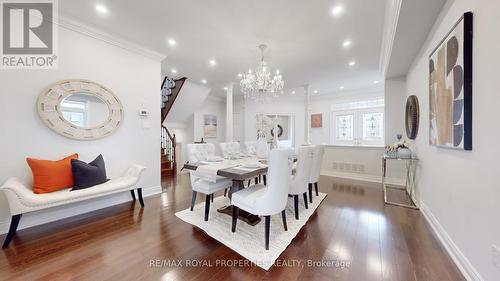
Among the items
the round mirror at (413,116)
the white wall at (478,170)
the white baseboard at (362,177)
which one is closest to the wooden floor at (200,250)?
the white wall at (478,170)

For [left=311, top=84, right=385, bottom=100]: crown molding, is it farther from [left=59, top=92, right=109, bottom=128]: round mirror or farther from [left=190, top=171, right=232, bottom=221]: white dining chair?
[left=59, top=92, right=109, bottom=128]: round mirror

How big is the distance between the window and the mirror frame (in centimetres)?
677

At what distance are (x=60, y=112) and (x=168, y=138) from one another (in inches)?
134

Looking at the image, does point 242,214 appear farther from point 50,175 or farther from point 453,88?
point 453,88

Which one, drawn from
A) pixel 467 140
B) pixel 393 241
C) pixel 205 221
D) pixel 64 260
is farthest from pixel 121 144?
pixel 467 140

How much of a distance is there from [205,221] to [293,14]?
3.02 meters

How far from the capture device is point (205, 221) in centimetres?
238

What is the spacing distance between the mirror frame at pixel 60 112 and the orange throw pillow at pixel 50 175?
1.51 ft

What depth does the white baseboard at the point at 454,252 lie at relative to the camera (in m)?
1.43

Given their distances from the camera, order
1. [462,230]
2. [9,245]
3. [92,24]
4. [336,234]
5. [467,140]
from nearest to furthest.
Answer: [467,140] < [462,230] < [9,245] < [336,234] < [92,24]

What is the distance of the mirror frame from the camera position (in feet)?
7.93

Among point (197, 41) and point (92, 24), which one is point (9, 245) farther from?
point (197, 41)

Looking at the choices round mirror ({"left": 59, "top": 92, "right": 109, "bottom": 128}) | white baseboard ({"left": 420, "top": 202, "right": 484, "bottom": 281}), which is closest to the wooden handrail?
round mirror ({"left": 59, "top": 92, "right": 109, "bottom": 128})

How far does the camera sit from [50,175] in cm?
226
